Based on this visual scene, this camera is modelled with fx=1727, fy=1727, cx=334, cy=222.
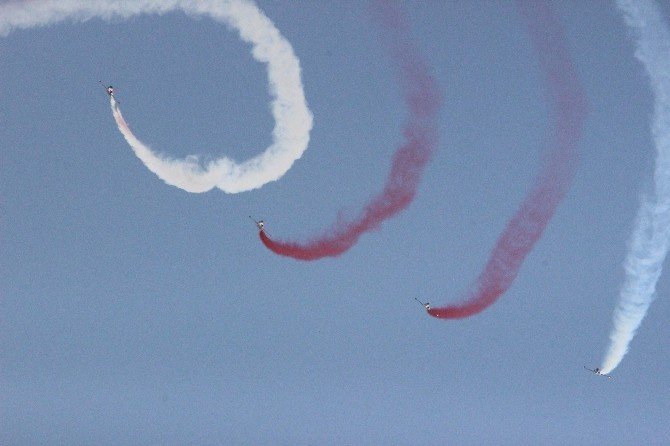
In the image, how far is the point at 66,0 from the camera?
47.3m

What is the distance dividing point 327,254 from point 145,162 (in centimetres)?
574

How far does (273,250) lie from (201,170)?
3.10 meters

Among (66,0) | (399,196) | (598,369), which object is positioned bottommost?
(598,369)

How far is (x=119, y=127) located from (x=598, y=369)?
15437 mm

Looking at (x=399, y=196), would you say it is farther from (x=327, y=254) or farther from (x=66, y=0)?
(x=66, y=0)

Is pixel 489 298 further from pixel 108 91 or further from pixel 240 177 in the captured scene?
pixel 108 91

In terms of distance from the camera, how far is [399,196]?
48.0m

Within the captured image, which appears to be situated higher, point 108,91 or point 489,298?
point 108,91

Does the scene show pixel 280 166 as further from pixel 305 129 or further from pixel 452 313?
pixel 452 313

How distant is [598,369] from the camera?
50094mm

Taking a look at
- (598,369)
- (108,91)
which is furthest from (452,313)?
(108,91)

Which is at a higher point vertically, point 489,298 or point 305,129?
point 305,129

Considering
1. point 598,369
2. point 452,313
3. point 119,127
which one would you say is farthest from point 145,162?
point 598,369

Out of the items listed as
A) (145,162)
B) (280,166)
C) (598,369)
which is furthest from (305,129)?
(598,369)
